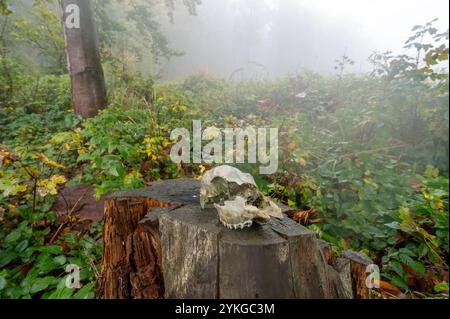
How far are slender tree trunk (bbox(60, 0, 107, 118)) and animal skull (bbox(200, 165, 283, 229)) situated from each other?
11.1 feet

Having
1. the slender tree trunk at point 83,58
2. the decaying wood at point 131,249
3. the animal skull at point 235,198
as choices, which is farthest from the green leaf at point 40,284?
the slender tree trunk at point 83,58

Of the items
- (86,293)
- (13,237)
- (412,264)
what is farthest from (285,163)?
(13,237)

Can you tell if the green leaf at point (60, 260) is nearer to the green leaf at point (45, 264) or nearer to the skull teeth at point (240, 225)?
the green leaf at point (45, 264)

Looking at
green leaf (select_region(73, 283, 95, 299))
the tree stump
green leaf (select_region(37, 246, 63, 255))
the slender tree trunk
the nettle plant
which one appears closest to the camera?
the tree stump

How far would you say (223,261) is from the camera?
3.10 feet

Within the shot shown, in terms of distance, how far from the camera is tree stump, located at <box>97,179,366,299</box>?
911 mm

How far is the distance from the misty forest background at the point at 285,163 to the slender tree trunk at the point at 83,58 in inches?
12.2

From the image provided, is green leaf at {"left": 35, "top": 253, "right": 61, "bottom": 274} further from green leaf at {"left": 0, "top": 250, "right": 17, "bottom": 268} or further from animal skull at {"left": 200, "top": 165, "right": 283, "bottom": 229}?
animal skull at {"left": 200, "top": 165, "right": 283, "bottom": 229}

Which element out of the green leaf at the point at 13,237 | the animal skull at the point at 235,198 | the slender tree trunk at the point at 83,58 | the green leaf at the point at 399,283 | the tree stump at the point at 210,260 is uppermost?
the slender tree trunk at the point at 83,58

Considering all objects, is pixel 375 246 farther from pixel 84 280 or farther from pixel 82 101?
pixel 82 101

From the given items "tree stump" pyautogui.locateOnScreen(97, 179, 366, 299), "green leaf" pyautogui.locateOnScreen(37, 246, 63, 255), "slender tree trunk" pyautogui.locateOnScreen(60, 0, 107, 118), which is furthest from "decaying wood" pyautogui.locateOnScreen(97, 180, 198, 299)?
"slender tree trunk" pyautogui.locateOnScreen(60, 0, 107, 118)

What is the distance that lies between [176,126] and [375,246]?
9.03 feet

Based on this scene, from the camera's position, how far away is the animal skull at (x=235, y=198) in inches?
39.3
